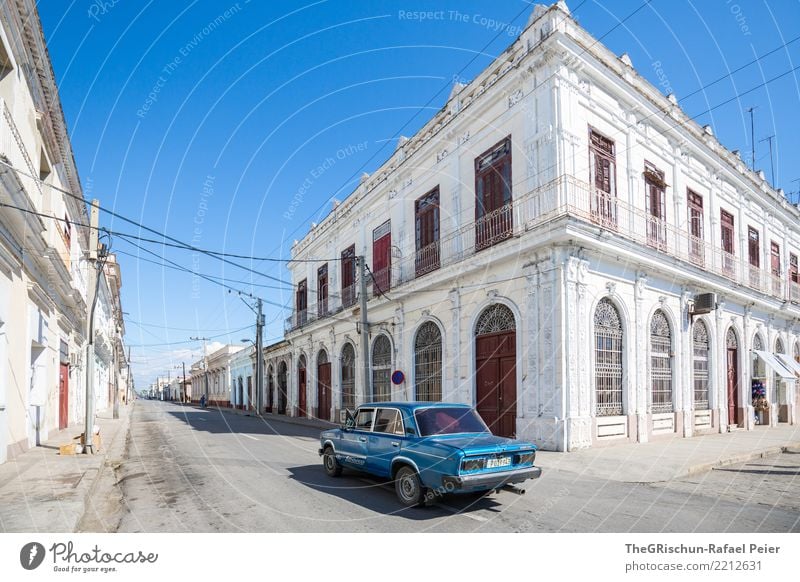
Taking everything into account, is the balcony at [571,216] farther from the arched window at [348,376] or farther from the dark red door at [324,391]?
the dark red door at [324,391]

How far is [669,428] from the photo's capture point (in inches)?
618

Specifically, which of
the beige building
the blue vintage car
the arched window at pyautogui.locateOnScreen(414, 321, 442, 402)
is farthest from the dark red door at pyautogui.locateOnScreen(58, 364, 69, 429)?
the blue vintage car

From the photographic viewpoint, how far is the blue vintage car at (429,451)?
22.2ft

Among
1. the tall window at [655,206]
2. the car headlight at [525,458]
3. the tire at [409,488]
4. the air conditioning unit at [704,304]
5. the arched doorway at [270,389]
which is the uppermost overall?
the tall window at [655,206]

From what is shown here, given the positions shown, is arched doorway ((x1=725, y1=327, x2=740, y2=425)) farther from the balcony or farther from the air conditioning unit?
the air conditioning unit

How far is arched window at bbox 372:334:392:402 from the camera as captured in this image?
69.7 feet

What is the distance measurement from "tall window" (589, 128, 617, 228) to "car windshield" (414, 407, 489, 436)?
309 inches

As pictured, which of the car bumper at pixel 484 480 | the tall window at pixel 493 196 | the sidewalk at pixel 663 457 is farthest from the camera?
the tall window at pixel 493 196

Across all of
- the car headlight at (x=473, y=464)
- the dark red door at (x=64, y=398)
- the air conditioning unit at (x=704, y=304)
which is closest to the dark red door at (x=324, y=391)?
the dark red door at (x=64, y=398)

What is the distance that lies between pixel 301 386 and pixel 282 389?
4.68 metres

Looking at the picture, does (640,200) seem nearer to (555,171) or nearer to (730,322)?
(555,171)

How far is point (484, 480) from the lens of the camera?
22.1 feet

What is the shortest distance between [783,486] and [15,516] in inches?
453

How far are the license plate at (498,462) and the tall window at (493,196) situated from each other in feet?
27.2
